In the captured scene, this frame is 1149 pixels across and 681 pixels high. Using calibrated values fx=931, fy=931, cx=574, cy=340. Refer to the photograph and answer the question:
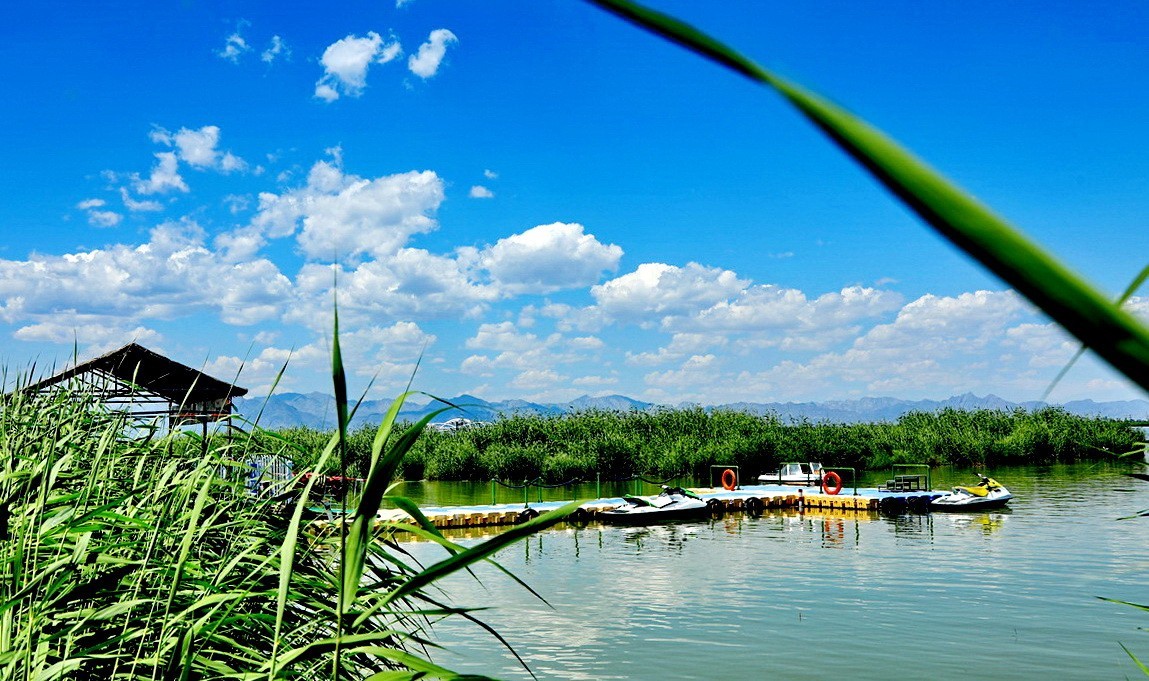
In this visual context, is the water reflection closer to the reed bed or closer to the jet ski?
the jet ski

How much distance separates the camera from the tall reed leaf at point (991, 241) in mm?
328

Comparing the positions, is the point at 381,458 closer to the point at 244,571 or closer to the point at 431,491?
Answer: the point at 244,571

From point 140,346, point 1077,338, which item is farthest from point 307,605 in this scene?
point 140,346

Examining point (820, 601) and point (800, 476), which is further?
point (800, 476)

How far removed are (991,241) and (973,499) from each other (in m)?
31.2

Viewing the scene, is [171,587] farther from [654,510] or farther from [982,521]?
[982,521]

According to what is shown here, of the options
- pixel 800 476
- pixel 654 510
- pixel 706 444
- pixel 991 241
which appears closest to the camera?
pixel 991 241

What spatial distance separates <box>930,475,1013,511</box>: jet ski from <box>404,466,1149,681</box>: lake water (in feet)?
3.55

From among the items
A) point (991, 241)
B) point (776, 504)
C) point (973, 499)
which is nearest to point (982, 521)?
point (973, 499)

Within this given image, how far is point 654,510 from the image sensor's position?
27938mm

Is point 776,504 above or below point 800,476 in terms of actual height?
below

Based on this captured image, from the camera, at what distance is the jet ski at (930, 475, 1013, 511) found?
28.7 meters

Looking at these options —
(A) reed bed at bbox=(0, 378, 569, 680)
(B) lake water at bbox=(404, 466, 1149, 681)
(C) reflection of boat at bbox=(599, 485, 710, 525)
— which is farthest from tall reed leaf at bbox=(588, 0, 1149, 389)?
(C) reflection of boat at bbox=(599, 485, 710, 525)

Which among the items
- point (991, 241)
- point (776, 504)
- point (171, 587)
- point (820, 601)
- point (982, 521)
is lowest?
point (820, 601)
